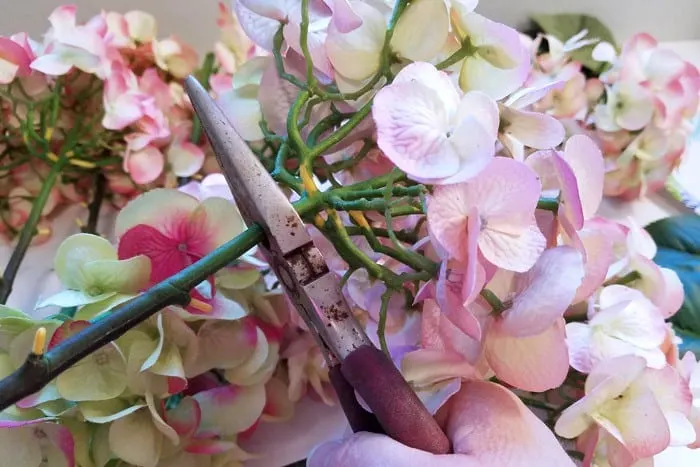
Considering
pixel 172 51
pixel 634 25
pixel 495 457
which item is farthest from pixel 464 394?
pixel 634 25

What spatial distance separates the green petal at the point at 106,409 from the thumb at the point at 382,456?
0.10 m

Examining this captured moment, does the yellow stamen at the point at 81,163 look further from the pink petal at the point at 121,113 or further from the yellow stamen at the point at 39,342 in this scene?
the yellow stamen at the point at 39,342

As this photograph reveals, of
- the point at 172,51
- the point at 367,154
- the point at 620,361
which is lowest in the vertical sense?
the point at 620,361

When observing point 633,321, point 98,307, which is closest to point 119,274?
point 98,307

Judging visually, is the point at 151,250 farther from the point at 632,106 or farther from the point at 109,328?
the point at 632,106

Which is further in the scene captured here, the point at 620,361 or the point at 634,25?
the point at 634,25

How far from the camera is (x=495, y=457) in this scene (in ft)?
0.76

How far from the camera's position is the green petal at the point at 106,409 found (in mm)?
286

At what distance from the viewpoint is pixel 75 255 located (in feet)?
1.01

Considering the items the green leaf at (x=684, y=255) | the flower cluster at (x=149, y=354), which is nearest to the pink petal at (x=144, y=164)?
the flower cluster at (x=149, y=354)

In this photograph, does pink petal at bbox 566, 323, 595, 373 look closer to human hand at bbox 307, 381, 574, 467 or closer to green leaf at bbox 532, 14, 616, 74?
human hand at bbox 307, 381, 574, 467

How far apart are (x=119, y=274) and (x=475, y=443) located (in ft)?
0.52

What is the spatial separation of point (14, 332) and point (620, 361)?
0.24 meters

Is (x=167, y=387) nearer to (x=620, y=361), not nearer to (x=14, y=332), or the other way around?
(x=14, y=332)
